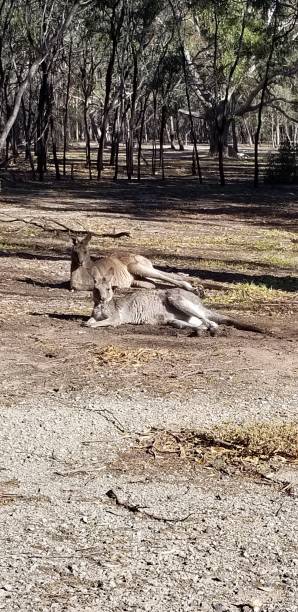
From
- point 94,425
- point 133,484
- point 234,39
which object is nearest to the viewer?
point 133,484

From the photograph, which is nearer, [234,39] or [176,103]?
[234,39]

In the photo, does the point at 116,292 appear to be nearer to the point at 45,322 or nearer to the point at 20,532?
the point at 45,322

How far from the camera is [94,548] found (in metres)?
4.75

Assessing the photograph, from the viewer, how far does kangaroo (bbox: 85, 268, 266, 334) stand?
32.2ft

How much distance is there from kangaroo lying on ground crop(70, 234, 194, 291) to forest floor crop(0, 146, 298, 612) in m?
0.24

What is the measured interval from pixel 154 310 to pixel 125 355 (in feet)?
4.96

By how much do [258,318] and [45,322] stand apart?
7.69 ft

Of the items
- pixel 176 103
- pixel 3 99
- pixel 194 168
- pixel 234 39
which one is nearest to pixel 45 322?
pixel 3 99

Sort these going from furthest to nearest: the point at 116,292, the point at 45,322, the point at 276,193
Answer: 1. the point at 276,193
2. the point at 116,292
3. the point at 45,322

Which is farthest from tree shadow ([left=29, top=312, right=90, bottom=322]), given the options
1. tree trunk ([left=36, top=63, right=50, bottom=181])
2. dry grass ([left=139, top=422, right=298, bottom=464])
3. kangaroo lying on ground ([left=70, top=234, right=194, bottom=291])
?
tree trunk ([left=36, top=63, right=50, bottom=181])

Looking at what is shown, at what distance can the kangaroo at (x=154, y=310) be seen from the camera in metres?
9.80

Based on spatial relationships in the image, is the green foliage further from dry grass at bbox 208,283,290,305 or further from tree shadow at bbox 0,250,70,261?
dry grass at bbox 208,283,290,305

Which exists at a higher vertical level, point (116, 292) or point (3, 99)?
point (3, 99)

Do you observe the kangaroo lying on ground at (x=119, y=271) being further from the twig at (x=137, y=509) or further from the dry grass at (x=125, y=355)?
the twig at (x=137, y=509)
